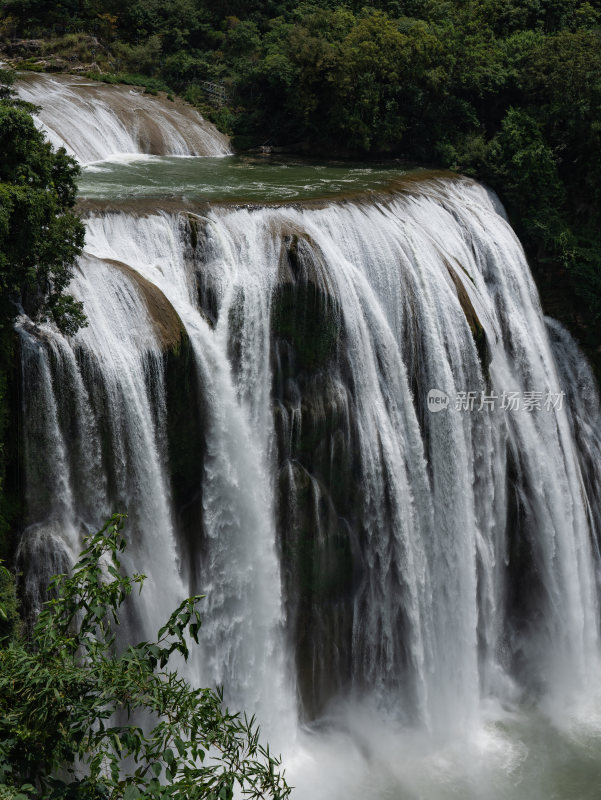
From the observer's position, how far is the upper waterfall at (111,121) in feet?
67.5

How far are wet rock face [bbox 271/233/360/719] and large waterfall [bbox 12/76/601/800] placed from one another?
0.04 meters

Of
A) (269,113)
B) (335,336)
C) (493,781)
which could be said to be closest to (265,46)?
(269,113)

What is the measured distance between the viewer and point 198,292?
13.4 m

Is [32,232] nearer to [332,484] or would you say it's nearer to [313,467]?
[313,467]

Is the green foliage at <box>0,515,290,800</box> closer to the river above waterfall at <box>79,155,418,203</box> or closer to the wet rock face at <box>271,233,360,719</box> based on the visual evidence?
the wet rock face at <box>271,233,360,719</box>

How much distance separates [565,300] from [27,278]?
587 inches

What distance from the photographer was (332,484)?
14242mm

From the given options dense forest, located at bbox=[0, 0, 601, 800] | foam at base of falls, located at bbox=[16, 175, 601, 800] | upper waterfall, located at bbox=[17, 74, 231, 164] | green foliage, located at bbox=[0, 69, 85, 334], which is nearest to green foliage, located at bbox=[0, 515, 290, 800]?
foam at base of falls, located at bbox=[16, 175, 601, 800]

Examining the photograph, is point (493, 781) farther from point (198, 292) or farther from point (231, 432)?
point (198, 292)

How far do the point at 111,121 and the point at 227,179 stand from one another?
4.87m
